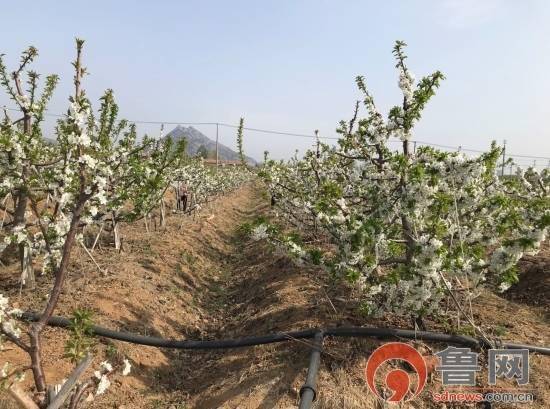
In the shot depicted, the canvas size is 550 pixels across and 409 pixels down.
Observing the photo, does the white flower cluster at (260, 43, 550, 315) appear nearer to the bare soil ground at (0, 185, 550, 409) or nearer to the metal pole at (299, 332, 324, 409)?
the metal pole at (299, 332, 324, 409)

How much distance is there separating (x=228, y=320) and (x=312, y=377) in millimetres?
4959

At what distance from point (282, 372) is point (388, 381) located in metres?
1.43

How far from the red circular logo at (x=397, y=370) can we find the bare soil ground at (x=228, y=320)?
0.46 feet

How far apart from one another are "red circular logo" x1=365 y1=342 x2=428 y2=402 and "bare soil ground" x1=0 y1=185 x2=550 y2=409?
0.14m

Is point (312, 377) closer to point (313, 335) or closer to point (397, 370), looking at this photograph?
point (313, 335)

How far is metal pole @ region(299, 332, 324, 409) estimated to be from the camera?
A: 475 cm

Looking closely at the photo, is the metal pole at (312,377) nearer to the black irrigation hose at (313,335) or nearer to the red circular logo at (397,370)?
the black irrigation hose at (313,335)

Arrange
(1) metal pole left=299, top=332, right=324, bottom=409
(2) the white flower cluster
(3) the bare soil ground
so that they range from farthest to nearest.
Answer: (3) the bare soil ground, (2) the white flower cluster, (1) metal pole left=299, top=332, right=324, bottom=409

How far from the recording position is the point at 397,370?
6055 mm

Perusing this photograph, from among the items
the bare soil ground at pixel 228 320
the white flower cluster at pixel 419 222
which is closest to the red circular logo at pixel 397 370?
the bare soil ground at pixel 228 320

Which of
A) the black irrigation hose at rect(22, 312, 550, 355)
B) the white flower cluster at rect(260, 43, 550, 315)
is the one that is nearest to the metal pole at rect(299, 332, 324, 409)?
the black irrigation hose at rect(22, 312, 550, 355)

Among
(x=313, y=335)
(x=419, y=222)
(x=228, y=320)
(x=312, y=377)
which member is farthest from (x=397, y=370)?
(x=228, y=320)

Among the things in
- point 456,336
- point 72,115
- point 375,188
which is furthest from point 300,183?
point 72,115

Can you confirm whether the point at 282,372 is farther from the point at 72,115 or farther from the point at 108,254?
the point at 108,254
